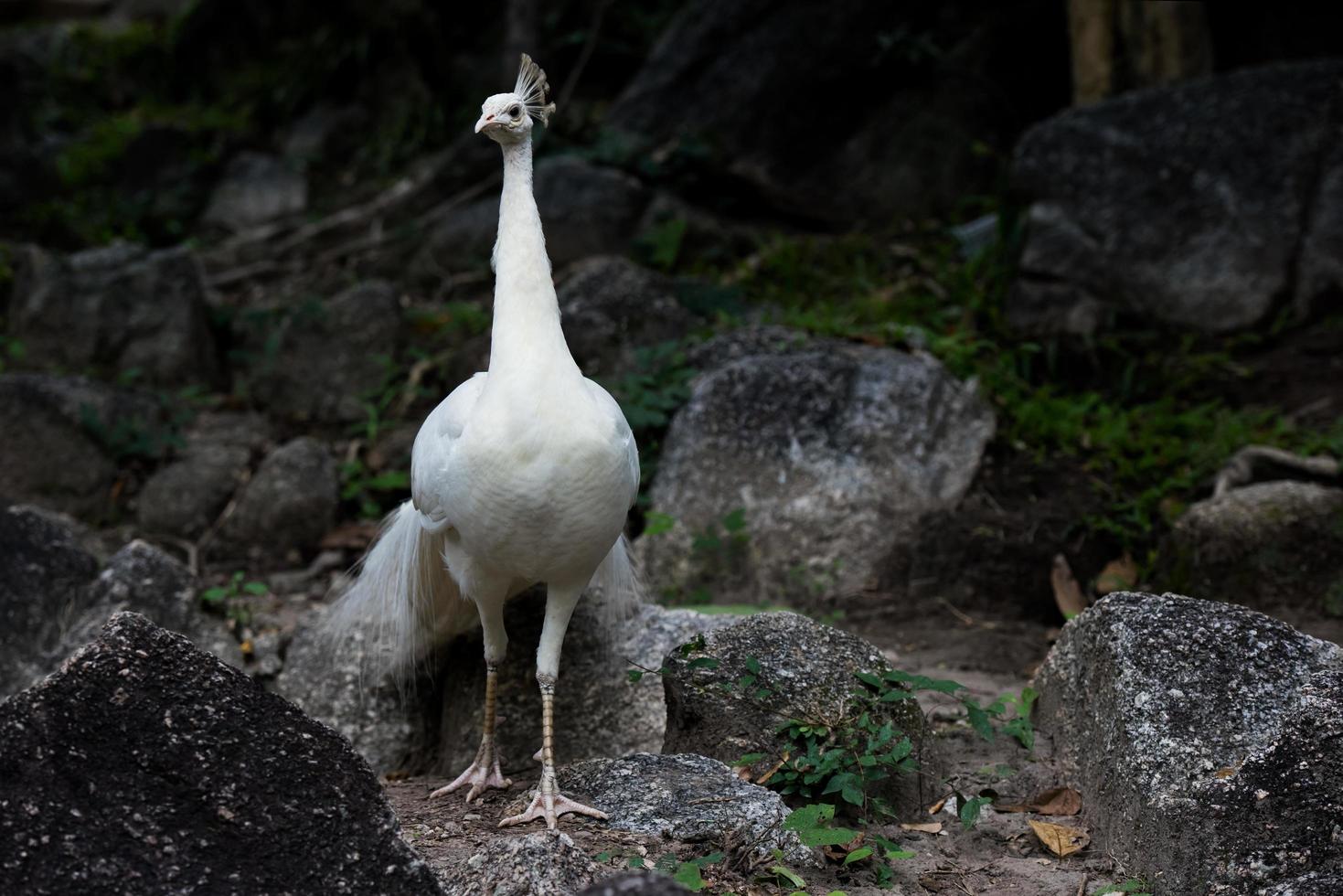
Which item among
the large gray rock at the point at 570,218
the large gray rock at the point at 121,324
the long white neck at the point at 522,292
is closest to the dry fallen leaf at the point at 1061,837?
the long white neck at the point at 522,292

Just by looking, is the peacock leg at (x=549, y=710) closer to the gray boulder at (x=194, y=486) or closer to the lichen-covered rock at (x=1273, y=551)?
the lichen-covered rock at (x=1273, y=551)

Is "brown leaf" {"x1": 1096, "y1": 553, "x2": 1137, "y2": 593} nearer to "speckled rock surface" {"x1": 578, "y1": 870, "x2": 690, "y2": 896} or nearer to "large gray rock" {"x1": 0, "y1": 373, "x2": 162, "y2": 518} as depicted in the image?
"speckled rock surface" {"x1": 578, "y1": 870, "x2": 690, "y2": 896}

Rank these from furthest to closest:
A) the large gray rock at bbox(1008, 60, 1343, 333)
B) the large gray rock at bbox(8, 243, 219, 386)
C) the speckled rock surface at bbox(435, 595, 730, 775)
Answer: the large gray rock at bbox(8, 243, 219, 386) < the large gray rock at bbox(1008, 60, 1343, 333) < the speckled rock surface at bbox(435, 595, 730, 775)

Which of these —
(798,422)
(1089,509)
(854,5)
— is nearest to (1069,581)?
(1089,509)

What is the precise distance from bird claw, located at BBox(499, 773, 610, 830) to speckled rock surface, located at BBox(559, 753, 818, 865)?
69 millimetres

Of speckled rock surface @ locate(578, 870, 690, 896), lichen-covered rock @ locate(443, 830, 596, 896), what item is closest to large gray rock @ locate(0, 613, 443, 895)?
lichen-covered rock @ locate(443, 830, 596, 896)

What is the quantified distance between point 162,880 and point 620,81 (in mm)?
9445

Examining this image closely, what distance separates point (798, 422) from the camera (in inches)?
249

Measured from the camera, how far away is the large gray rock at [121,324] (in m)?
8.14

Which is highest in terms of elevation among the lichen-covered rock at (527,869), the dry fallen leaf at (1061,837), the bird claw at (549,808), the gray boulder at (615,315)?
the gray boulder at (615,315)

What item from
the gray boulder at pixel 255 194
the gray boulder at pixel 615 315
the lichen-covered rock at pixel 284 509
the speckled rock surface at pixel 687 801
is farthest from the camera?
the gray boulder at pixel 255 194

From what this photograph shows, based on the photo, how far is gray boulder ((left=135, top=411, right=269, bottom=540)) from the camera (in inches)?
276

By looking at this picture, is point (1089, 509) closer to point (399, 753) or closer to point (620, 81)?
point (399, 753)

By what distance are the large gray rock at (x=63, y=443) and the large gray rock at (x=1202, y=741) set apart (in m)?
5.43
